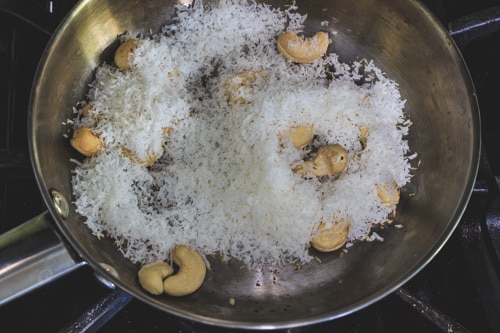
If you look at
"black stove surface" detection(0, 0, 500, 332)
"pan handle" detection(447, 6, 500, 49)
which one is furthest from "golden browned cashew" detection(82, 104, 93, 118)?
"pan handle" detection(447, 6, 500, 49)

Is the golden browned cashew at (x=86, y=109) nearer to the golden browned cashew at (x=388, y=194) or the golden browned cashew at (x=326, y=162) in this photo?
the golden browned cashew at (x=326, y=162)

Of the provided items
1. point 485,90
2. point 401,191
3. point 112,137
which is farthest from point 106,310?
point 485,90

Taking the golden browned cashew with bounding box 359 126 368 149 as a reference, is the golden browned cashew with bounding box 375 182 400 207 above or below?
below

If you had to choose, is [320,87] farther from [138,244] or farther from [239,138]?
[138,244]

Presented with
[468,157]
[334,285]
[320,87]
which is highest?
[320,87]

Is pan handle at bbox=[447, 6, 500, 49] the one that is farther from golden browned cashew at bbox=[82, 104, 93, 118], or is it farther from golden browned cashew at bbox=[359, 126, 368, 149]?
golden browned cashew at bbox=[82, 104, 93, 118]

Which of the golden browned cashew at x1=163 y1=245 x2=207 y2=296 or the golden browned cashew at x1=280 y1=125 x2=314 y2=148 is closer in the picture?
the golden browned cashew at x1=163 y1=245 x2=207 y2=296

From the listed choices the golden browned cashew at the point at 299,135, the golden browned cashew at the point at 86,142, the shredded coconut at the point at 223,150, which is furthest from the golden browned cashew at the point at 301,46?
the golden browned cashew at the point at 86,142
